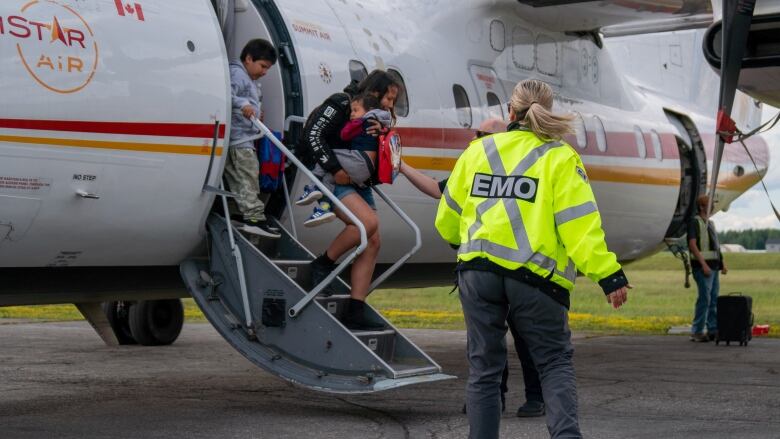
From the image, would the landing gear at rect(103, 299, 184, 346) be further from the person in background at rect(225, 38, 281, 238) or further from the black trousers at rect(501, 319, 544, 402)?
the black trousers at rect(501, 319, 544, 402)

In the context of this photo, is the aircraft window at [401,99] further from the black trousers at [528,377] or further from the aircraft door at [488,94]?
the black trousers at [528,377]

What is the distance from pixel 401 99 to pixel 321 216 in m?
2.17

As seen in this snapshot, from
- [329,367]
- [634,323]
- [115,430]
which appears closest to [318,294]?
[329,367]

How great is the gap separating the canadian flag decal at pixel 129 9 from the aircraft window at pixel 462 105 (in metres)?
3.76

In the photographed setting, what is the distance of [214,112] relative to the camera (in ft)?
23.9

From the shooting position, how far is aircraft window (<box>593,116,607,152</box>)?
12.0m

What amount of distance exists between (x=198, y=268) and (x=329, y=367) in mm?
1117

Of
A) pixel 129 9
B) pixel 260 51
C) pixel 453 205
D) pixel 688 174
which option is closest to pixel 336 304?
pixel 260 51

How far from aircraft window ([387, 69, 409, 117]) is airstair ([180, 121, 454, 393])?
2.00 metres

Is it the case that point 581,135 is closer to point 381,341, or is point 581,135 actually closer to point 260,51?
point 381,341

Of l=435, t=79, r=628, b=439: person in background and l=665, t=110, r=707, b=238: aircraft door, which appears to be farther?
l=665, t=110, r=707, b=238: aircraft door

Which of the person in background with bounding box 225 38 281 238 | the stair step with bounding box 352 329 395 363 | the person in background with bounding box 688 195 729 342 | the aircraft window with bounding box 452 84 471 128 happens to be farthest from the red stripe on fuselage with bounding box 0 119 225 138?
the person in background with bounding box 688 195 729 342

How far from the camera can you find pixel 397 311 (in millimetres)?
21656

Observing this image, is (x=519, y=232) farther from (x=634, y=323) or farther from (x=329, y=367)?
(x=634, y=323)
